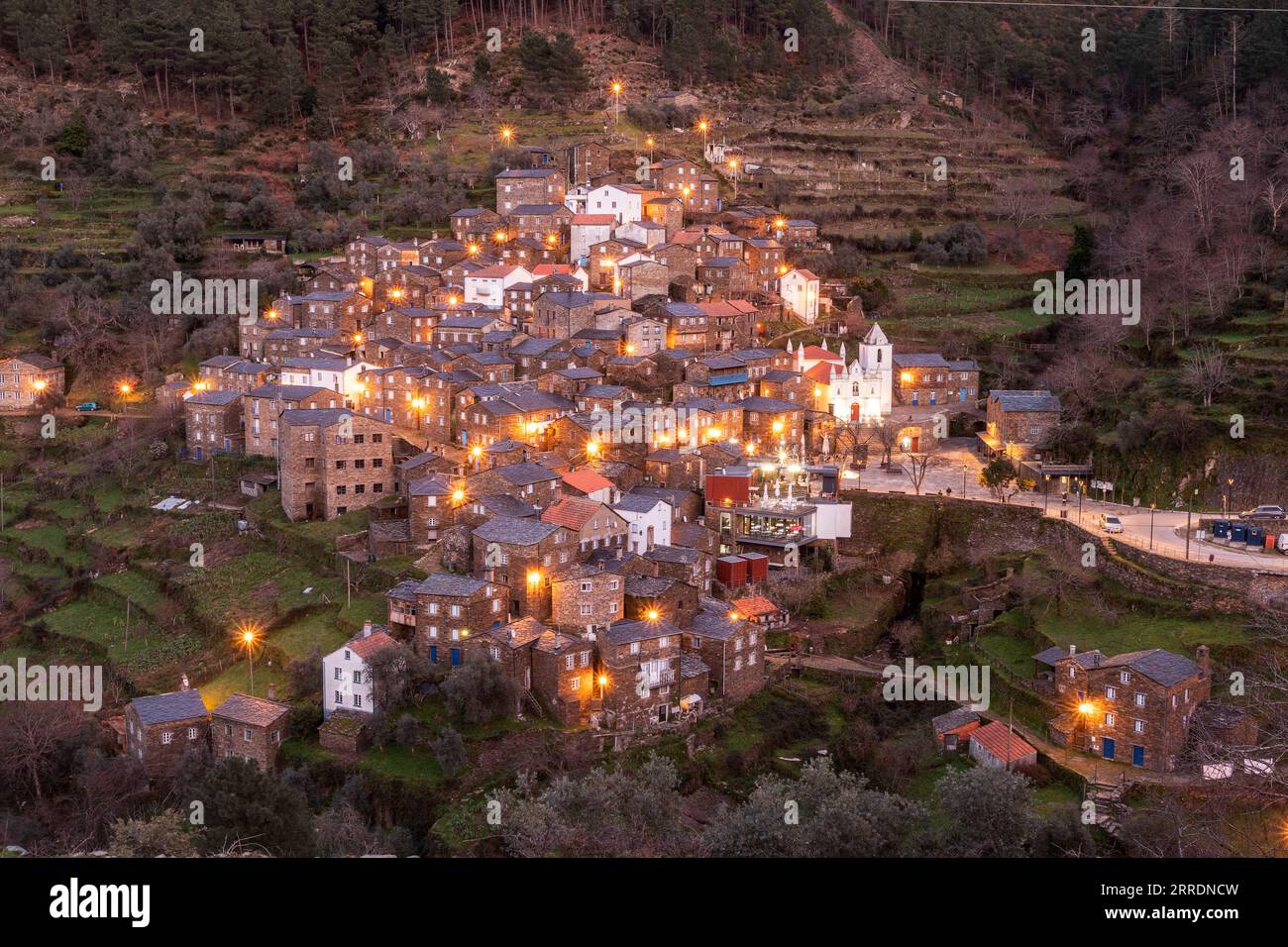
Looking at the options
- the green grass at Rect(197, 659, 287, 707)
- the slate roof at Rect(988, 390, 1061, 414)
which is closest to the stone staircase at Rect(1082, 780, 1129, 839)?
the slate roof at Rect(988, 390, 1061, 414)

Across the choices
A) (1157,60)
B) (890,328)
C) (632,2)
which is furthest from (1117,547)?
(632,2)

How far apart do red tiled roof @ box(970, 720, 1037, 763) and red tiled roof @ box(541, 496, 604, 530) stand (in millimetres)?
8101

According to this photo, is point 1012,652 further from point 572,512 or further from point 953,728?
point 572,512

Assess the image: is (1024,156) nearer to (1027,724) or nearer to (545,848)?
(1027,724)

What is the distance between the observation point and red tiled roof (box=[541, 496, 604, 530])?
83.6 feet

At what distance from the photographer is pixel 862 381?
34.6m

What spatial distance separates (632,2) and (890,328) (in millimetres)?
26603

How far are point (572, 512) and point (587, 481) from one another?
6.91 feet

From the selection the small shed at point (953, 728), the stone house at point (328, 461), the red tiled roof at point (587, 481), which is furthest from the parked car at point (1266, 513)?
the stone house at point (328, 461)

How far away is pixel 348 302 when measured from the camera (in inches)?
1473

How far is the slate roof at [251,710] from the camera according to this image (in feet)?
72.3

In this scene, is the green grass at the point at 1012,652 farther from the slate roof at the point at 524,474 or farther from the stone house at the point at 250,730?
Result: the stone house at the point at 250,730

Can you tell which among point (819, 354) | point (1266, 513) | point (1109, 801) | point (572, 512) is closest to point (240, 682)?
point (572, 512)

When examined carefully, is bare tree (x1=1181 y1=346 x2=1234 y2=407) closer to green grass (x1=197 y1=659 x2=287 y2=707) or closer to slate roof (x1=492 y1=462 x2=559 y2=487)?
slate roof (x1=492 y1=462 x2=559 y2=487)
